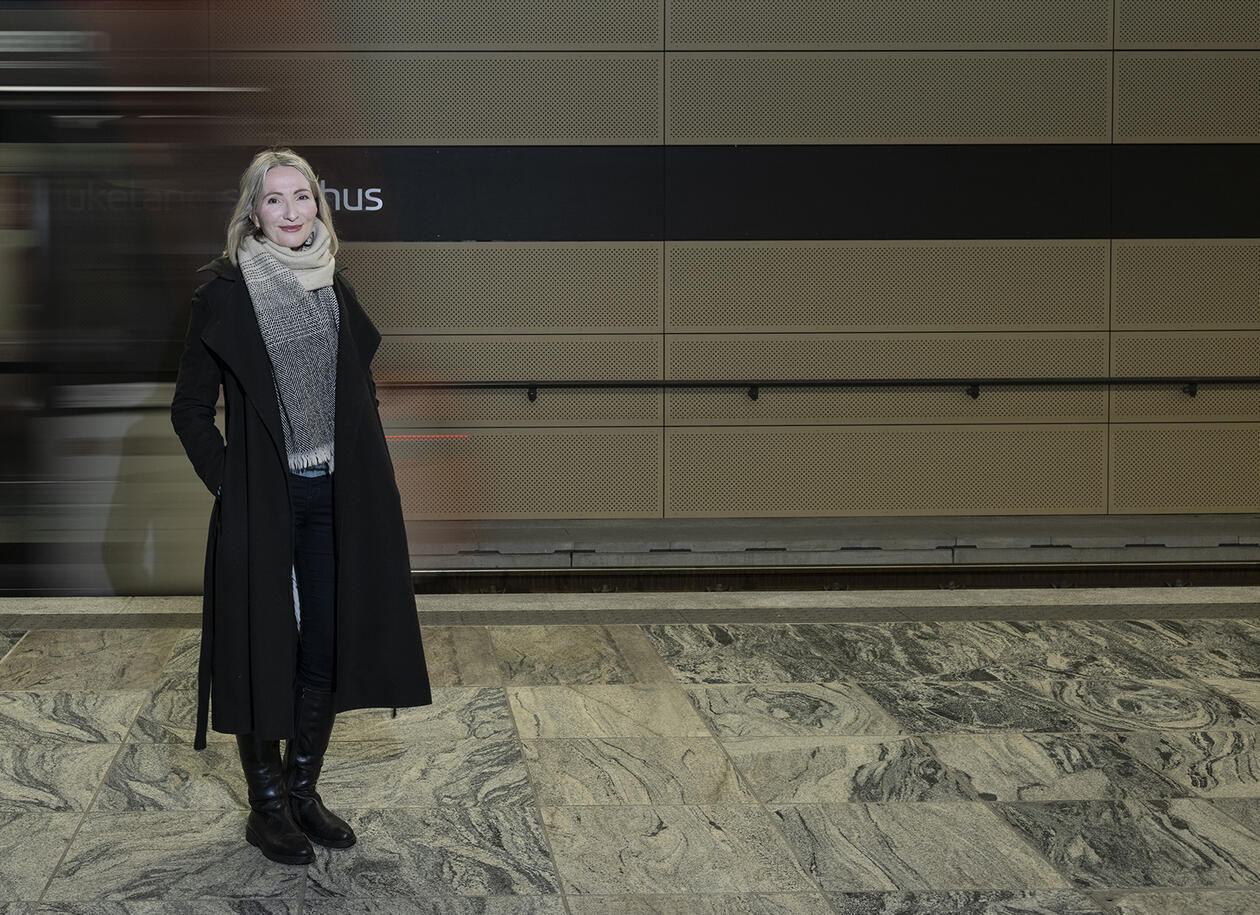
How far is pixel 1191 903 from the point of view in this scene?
9.47ft

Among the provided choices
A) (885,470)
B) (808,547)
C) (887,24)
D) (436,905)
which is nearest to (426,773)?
(436,905)

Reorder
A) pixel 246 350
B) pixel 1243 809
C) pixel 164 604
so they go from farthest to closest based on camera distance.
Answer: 1. pixel 164 604
2. pixel 1243 809
3. pixel 246 350

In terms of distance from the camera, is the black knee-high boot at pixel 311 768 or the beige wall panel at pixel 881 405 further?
the beige wall panel at pixel 881 405

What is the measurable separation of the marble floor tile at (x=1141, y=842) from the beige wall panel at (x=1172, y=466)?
4839 mm

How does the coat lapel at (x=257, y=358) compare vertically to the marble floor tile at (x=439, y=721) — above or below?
above

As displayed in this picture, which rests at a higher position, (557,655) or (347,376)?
(347,376)

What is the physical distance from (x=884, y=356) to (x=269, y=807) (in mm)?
5580

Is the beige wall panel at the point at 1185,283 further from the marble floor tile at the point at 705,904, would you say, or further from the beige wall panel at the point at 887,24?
the marble floor tile at the point at 705,904

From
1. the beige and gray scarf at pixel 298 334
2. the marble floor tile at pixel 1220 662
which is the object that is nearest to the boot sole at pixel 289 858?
the beige and gray scarf at pixel 298 334

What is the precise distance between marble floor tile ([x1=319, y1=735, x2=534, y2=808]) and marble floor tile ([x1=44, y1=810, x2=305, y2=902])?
0.33 m

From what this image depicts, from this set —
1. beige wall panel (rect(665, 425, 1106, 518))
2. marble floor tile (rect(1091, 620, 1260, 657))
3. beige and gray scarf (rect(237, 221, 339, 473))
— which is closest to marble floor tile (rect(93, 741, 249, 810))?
beige and gray scarf (rect(237, 221, 339, 473))

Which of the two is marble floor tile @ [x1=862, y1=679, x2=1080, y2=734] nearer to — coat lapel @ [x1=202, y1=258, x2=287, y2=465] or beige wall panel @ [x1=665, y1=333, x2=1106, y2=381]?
coat lapel @ [x1=202, y1=258, x2=287, y2=465]

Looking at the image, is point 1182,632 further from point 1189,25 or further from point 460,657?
point 1189,25

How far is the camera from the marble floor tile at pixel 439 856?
297 centimetres
